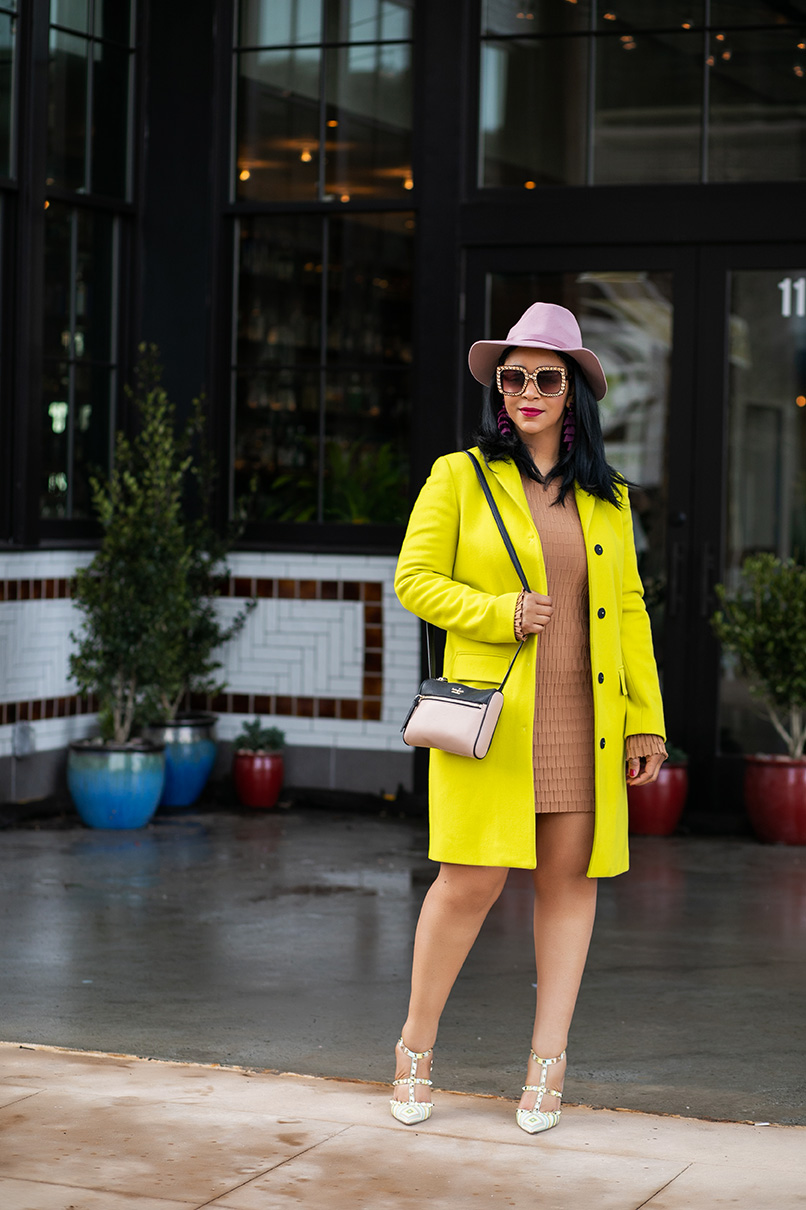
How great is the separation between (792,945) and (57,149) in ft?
15.7

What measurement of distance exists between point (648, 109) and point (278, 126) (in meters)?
1.73

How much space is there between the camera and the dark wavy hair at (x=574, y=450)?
11.6 ft

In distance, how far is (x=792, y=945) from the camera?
17.5 ft

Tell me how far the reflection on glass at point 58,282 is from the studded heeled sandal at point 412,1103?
4.94m

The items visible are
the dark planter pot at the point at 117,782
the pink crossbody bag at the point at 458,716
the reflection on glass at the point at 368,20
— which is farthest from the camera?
the reflection on glass at the point at 368,20

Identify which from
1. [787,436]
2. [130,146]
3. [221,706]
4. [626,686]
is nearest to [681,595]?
[787,436]

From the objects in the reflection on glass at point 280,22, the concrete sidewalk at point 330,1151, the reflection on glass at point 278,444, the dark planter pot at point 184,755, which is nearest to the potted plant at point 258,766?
the dark planter pot at point 184,755

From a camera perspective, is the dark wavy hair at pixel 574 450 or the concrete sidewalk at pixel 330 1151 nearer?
the concrete sidewalk at pixel 330 1151

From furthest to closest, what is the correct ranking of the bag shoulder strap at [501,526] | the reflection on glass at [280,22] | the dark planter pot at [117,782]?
1. the reflection on glass at [280,22]
2. the dark planter pot at [117,782]
3. the bag shoulder strap at [501,526]

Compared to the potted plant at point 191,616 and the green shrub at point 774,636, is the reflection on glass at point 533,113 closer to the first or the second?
the potted plant at point 191,616

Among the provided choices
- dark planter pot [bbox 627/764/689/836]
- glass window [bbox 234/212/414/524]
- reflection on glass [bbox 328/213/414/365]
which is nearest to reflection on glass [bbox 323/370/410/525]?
glass window [bbox 234/212/414/524]

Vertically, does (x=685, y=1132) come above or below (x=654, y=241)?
below

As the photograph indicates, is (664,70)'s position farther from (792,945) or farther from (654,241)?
(792,945)

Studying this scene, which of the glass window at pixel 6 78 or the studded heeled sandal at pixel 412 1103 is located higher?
the glass window at pixel 6 78
